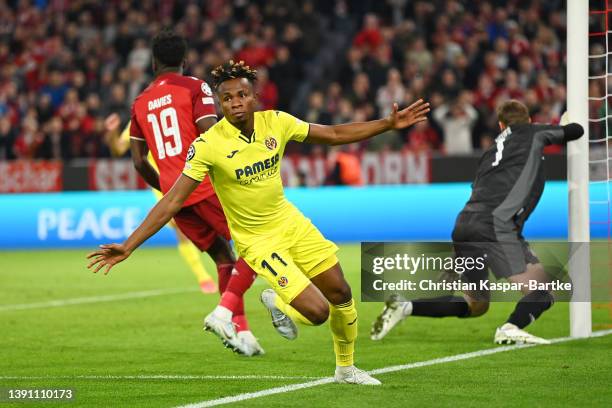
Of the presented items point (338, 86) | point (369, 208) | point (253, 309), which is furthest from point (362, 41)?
point (253, 309)

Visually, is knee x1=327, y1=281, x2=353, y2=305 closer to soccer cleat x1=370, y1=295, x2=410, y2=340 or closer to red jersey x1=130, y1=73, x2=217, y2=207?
red jersey x1=130, y1=73, x2=217, y2=207

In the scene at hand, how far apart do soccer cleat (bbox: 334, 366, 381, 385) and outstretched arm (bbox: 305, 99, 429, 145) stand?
137 centimetres

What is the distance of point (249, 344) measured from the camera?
8.57m

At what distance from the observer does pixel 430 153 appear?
64.8 ft

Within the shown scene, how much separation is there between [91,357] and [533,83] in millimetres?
13739

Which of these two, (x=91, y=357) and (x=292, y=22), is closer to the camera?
(x=91, y=357)

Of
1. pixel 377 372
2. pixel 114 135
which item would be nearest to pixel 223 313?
pixel 377 372

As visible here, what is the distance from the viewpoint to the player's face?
694 cm

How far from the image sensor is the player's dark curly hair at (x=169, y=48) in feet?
29.2

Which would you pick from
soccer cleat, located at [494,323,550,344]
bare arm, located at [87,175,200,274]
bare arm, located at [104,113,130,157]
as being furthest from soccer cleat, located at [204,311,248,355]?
bare arm, located at [104,113,130,157]

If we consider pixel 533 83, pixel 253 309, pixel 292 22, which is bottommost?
pixel 253 309

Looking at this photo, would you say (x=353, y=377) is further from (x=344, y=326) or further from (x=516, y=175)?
(x=516, y=175)

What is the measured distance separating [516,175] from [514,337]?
1.20 metres

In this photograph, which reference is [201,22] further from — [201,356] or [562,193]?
[201,356]
